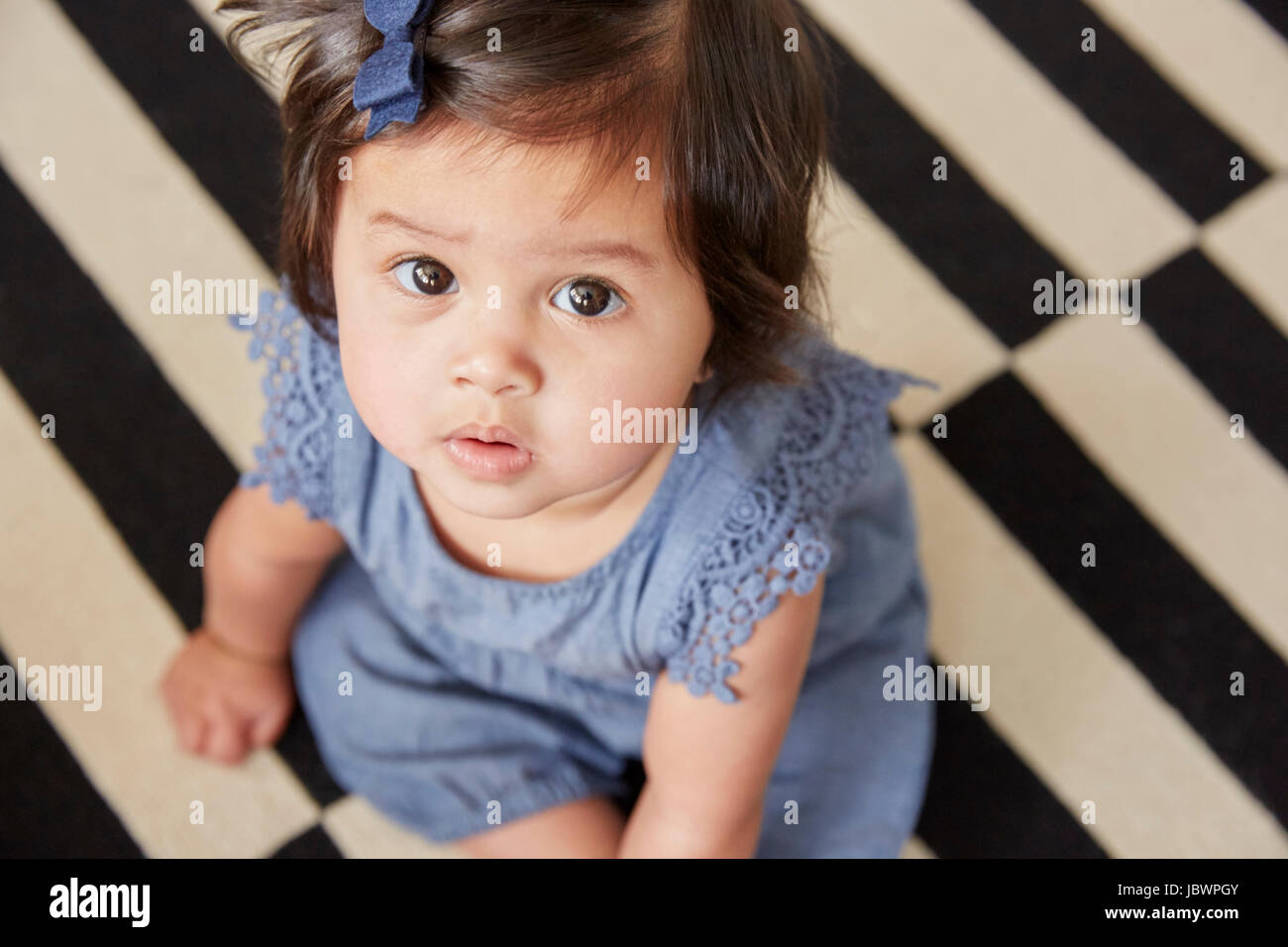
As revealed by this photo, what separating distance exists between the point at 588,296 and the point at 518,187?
0.06 metres

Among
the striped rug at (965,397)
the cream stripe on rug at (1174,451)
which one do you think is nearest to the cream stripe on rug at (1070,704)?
the striped rug at (965,397)

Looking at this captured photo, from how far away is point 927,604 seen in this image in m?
0.93

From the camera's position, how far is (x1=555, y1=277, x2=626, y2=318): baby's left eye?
1.75ft

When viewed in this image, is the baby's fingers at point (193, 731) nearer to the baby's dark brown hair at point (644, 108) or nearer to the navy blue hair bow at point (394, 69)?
the baby's dark brown hair at point (644, 108)

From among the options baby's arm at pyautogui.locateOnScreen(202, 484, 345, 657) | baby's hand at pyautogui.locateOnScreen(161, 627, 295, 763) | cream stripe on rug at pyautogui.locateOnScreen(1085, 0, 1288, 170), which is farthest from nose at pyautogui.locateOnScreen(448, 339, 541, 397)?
cream stripe on rug at pyautogui.locateOnScreen(1085, 0, 1288, 170)

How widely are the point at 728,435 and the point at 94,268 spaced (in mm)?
594

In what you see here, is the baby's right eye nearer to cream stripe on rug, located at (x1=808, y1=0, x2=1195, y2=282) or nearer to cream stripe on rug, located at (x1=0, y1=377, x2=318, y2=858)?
cream stripe on rug, located at (x1=0, y1=377, x2=318, y2=858)

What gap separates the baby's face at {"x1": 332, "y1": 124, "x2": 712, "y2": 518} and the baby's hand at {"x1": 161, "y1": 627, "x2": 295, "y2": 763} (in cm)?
36

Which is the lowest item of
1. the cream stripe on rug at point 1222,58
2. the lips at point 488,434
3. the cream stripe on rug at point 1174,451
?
the cream stripe on rug at point 1174,451

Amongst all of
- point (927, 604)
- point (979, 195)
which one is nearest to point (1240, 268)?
point (979, 195)

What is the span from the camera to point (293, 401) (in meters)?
0.72

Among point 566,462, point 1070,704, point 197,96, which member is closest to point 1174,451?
point 1070,704

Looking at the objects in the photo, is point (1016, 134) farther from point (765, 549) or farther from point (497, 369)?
point (497, 369)

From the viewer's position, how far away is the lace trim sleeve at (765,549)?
0.66m
